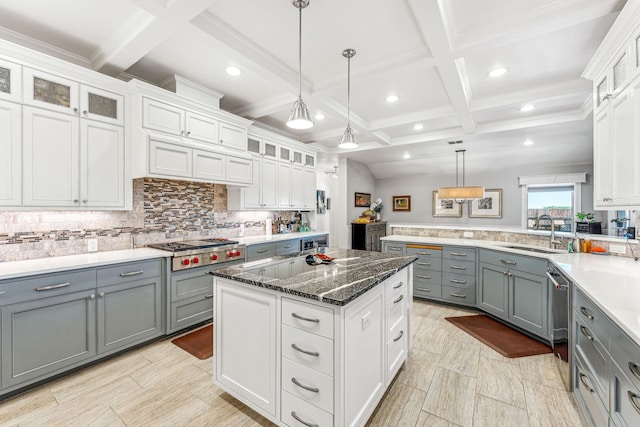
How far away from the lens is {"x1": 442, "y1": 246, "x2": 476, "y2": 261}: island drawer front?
3.70 metres

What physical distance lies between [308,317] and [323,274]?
42cm

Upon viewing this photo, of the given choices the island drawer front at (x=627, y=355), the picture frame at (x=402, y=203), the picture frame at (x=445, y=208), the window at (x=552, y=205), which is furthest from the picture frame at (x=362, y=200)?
the island drawer front at (x=627, y=355)

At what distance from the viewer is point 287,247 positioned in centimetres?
428

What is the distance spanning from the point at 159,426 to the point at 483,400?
86.2 inches

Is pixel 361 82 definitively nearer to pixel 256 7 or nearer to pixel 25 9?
pixel 256 7

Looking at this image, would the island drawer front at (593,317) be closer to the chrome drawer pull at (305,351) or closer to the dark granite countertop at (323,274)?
the dark granite countertop at (323,274)

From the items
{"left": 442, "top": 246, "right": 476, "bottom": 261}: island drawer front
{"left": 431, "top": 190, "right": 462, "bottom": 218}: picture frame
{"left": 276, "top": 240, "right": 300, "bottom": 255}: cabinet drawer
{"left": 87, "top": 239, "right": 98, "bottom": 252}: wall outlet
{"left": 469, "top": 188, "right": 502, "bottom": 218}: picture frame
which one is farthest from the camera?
{"left": 431, "top": 190, "right": 462, "bottom": 218}: picture frame

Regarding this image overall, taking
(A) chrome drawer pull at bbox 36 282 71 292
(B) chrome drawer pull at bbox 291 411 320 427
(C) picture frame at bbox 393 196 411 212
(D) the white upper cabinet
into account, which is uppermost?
(D) the white upper cabinet

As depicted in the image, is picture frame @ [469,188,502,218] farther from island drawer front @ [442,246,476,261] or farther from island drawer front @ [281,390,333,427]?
island drawer front @ [281,390,333,427]

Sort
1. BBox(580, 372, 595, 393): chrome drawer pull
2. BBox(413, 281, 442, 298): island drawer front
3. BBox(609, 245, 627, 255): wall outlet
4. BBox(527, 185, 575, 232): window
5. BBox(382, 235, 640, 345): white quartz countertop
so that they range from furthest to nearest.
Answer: BBox(527, 185, 575, 232): window, BBox(413, 281, 442, 298): island drawer front, BBox(609, 245, 627, 255): wall outlet, BBox(580, 372, 595, 393): chrome drawer pull, BBox(382, 235, 640, 345): white quartz countertop

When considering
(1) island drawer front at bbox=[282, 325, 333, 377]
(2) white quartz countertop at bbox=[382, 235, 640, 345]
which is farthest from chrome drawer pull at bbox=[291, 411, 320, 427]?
(2) white quartz countertop at bbox=[382, 235, 640, 345]

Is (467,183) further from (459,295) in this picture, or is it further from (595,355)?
(595,355)

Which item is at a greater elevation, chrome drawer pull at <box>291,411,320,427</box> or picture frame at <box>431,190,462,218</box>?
picture frame at <box>431,190,462,218</box>

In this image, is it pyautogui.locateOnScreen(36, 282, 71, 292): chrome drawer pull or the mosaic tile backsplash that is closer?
pyautogui.locateOnScreen(36, 282, 71, 292): chrome drawer pull
